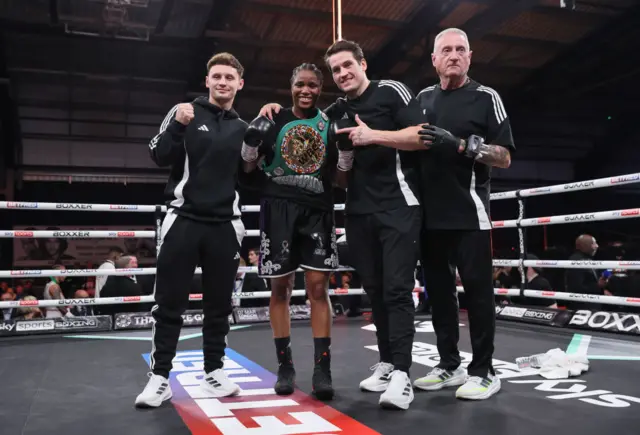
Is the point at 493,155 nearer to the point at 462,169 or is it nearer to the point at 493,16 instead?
the point at 462,169

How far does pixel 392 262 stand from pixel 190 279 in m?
0.78

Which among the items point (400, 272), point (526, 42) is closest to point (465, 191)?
point (400, 272)

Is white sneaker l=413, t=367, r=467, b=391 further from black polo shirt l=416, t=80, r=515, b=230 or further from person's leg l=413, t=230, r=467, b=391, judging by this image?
black polo shirt l=416, t=80, r=515, b=230

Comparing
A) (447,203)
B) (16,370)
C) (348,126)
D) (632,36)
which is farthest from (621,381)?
(632,36)

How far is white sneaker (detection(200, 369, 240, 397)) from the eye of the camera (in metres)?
2.14

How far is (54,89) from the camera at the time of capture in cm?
912

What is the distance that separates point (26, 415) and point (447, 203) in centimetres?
164

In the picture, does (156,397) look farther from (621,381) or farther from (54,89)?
(54,89)

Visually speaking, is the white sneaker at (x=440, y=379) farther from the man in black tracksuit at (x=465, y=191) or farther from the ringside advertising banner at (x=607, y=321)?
the ringside advertising banner at (x=607, y=321)

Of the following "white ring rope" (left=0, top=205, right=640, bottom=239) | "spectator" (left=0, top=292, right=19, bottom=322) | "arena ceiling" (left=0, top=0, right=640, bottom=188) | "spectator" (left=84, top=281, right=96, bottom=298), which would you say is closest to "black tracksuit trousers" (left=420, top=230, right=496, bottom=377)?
"white ring rope" (left=0, top=205, right=640, bottom=239)

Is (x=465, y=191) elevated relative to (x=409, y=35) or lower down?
lower down

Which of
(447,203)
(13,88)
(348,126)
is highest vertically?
(13,88)

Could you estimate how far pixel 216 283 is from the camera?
226 cm

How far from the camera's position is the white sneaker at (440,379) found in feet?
7.25
